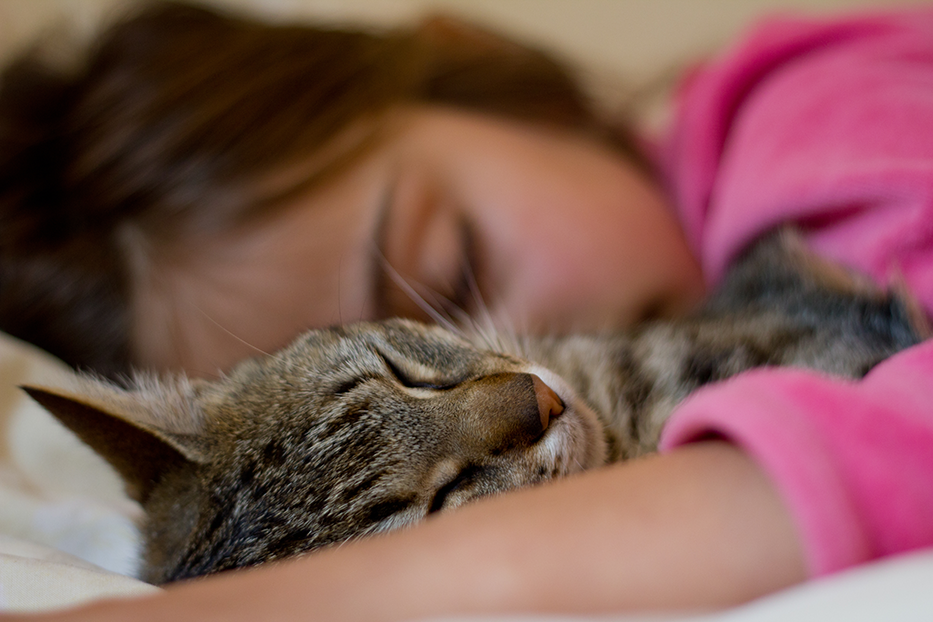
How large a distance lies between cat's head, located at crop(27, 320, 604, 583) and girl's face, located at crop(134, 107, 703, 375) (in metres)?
0.24

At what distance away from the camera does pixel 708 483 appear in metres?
0.45

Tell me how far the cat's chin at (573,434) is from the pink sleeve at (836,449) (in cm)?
16

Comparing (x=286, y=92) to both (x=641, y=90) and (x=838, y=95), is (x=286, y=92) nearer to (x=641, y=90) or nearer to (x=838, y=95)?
(x=838, y=95)

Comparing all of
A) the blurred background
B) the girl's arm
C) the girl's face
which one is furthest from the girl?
the blurred background

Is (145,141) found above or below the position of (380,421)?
above

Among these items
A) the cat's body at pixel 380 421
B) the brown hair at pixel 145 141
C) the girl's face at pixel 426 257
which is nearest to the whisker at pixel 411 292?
the girl's face at pixel 426 257

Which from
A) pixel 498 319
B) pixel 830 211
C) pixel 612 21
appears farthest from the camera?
pixel 612 21

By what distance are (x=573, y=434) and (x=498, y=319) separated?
41 cm

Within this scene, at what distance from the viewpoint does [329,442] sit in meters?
0.64

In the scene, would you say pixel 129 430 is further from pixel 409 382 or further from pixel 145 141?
pixel 145 141

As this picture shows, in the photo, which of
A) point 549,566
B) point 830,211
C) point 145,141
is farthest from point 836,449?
point 145,141

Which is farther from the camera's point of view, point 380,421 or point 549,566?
point 380,421

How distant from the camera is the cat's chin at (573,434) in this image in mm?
652

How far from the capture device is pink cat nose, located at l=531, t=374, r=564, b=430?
0.65 meters
